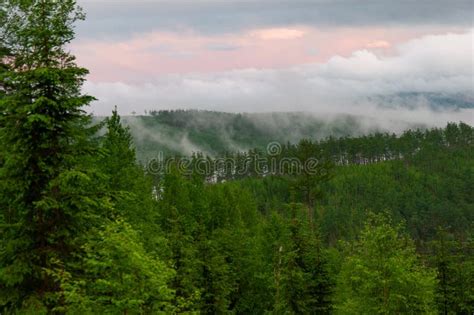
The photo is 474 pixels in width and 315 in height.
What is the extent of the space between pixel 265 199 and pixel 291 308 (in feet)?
476

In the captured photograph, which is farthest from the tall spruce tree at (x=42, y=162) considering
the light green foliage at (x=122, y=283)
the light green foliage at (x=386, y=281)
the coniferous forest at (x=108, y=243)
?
the light green foliage at (x=386, y=281)

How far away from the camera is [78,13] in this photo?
1748 cm

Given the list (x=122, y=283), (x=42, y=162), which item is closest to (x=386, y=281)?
(x=122, y=283)

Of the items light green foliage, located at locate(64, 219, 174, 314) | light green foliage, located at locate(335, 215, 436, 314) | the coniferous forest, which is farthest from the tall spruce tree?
light green foliage, located at locate(335, 215, 436, 314)

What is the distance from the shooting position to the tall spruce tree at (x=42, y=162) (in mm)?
16156

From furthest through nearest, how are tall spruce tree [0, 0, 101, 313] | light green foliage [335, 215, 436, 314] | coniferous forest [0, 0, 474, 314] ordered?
light green foliage [335, 215, 436, 314] → tall spruce tree [0, 0, 101, 313] → coniferous forest [0, 0, 474, 314]

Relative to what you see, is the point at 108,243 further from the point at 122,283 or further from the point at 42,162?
the point at 42,162

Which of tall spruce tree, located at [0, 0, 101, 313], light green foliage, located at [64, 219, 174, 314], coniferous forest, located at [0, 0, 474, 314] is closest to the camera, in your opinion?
light green foliage, located at [64, 219, 174, 314]

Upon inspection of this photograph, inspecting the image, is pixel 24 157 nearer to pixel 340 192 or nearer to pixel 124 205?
pixel 124 205

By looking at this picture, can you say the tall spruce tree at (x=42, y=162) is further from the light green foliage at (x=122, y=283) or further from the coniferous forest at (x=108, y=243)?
the light green foliage at (x=122, y=283)

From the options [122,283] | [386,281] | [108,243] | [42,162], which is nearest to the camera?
[122,283]

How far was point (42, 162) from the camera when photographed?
1638 cm

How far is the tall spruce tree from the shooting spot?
16156 millimetres

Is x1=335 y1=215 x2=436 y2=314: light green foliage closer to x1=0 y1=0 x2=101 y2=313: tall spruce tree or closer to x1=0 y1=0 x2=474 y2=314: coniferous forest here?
x1=0 y1=0 x2=474 y2=314: coniferous forest
